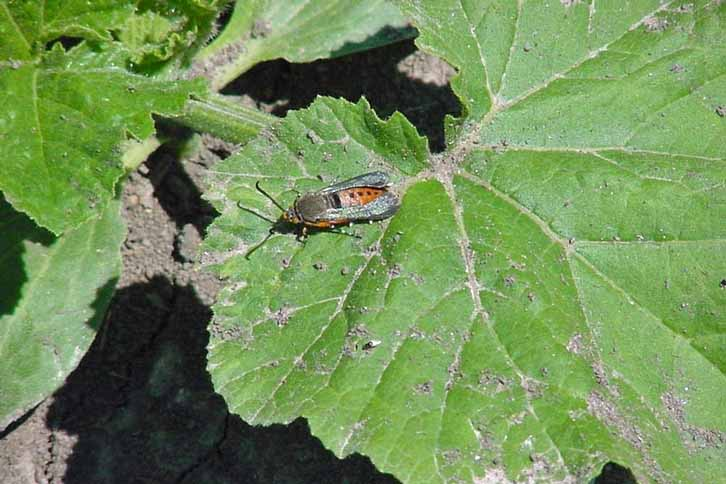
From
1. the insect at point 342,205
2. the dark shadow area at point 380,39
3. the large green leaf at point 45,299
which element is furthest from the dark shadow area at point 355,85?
the insect at point 342,205

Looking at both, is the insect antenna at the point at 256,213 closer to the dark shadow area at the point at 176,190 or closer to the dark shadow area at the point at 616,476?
the dark shadow area at the point at 176,190

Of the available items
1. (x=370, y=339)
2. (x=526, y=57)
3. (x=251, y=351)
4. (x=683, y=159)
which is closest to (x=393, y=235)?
(x=370, y=339)

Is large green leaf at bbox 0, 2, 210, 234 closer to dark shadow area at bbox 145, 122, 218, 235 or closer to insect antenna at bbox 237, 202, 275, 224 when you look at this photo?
insect antenna at bbox 237, 202, 275, 224

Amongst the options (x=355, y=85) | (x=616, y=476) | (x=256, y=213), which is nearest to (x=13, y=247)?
(x=256, y=213)

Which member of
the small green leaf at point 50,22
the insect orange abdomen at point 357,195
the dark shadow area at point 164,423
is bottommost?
the dark shadow area at point 164,423

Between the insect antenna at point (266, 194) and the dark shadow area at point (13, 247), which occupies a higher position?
the insect antenna at point (266, 194)

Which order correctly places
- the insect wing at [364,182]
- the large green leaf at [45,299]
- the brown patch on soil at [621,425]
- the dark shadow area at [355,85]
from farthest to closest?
the dark shadow area at [355,85] → the large green leaf at [45,299] → the insect wing at [364,182] → the brown patch on soil at [621,425]

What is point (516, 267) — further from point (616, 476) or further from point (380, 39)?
point (380, 39)
